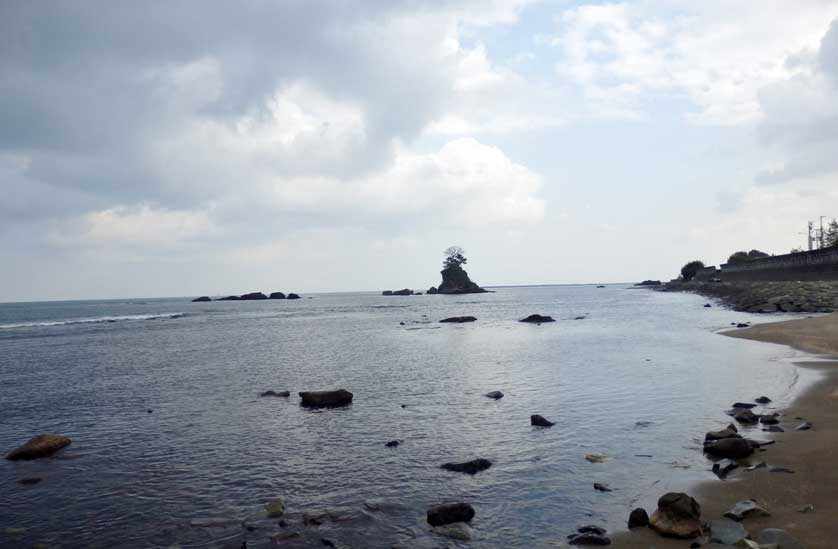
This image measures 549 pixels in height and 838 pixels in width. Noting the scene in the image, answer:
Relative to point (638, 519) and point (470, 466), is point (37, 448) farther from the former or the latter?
point (638, 519)

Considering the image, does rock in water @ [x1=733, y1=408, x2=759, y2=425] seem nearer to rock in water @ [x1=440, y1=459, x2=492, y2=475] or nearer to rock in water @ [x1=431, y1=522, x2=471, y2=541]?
rock in water @ [x1=440, y1=459, x2=492, y2=475]

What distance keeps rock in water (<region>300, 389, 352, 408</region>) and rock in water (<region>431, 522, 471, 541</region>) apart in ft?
41.8

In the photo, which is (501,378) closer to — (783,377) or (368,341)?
(783,377)

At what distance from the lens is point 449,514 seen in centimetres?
1047

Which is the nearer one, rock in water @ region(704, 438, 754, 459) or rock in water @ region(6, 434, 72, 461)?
rock in water @ region(704, 438, 754, 459)

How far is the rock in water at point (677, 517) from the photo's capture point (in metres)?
A: 9.09

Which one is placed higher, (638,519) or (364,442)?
(638,519)

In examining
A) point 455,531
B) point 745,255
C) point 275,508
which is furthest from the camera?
point 745,255

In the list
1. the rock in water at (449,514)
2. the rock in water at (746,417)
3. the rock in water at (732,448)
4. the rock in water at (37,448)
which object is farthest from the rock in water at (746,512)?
the rock in water at (37,448)

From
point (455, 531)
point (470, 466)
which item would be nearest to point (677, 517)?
point (455, 531)

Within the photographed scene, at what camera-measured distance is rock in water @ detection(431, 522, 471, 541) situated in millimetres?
9852

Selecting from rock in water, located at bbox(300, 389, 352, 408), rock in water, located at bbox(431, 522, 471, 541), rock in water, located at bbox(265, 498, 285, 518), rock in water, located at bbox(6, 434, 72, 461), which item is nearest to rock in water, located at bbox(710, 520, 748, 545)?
rock in water, located at bbox(431, 522, 471, 541)

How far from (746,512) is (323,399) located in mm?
16150

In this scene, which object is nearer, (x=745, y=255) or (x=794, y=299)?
(x=794, y=299)
